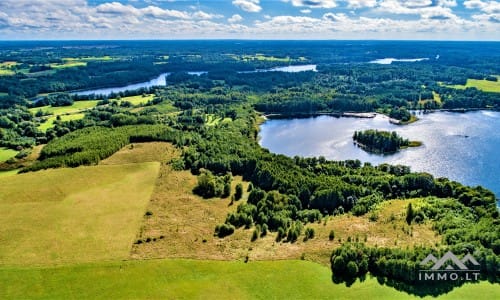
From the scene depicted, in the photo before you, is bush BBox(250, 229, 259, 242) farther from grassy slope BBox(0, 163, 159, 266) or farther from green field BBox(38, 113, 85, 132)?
green field BBox(38, 113, 85, 132)

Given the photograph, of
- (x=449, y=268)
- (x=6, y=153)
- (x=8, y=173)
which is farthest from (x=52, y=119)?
(x=449, y=268)

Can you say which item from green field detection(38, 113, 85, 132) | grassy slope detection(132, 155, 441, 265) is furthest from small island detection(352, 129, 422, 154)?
green field detection(38, 113, 85, 132)

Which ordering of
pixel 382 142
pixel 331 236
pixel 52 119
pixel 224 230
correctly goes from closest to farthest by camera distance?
pixel 331 236
pixel 224 230
pixel 382 142
pixel 52 119

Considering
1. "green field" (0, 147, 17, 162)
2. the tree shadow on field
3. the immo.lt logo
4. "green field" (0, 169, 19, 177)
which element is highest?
the immo.lt logo

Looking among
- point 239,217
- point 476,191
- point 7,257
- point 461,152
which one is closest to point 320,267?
point 239,217

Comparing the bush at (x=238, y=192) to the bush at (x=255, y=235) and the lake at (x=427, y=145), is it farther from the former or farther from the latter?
the lake at (x=427, y=145)

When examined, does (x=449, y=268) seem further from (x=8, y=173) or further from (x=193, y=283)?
(x=8, y=173)
